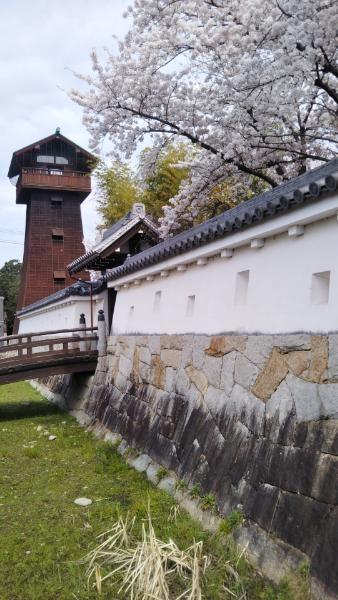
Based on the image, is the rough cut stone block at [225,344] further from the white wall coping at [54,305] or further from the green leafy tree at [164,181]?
the green leafy tree at [164,181]

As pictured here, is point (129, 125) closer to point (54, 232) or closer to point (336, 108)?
point (336, 108)

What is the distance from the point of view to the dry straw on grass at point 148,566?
3.96 m

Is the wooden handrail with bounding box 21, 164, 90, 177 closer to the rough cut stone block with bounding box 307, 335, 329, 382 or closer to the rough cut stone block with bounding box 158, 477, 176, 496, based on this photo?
the rough cut stone block with bounding box 158, 477, 176, 496

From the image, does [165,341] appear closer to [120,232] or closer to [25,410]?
[120,232]

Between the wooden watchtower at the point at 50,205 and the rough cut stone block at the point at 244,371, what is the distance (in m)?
23.4

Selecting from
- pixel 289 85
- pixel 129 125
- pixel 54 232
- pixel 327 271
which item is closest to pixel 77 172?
pixel 54 232

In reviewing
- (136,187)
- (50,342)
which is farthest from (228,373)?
(136,187)

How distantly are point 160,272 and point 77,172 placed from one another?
23.4m

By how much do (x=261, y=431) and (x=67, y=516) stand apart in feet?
8.12

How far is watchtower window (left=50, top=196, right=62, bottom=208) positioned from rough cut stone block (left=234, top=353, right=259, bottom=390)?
86.5ft

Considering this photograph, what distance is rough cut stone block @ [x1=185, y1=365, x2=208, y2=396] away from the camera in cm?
656

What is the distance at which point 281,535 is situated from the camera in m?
4.18

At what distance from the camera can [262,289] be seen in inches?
218

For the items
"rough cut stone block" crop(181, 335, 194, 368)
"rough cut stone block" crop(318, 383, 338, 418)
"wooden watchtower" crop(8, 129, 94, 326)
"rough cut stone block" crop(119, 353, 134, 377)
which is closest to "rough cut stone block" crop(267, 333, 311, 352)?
"rough cut stone block" crop(318, 383, 338, 418)
